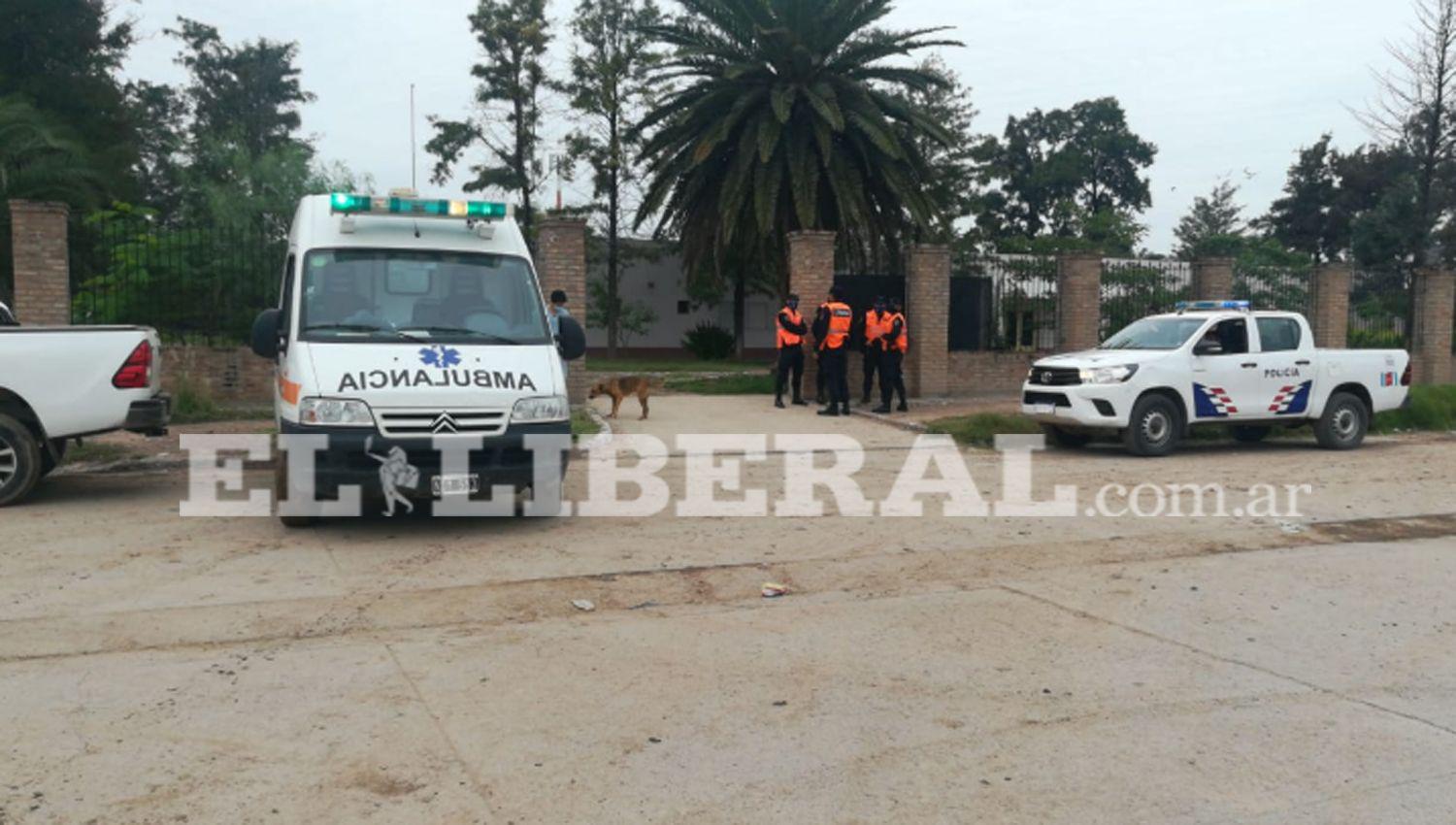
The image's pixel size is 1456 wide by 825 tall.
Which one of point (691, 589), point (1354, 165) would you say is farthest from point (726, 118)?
point (1354, 165)

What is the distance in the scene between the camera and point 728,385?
22672mm

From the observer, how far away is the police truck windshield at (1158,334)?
14.1m

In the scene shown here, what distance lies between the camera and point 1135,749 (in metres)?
4.72

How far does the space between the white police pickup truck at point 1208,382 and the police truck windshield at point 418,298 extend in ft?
23.7

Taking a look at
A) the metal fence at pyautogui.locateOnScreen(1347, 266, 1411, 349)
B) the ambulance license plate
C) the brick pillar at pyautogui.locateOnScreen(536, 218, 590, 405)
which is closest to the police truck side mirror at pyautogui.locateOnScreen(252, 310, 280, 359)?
the ambulance license plate

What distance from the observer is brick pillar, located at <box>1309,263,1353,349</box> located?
24094 millimetres

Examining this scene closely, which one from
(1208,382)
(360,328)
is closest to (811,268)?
(1208,382)

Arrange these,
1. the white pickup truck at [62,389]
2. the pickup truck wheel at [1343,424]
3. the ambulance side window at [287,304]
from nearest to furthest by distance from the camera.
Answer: the ambulance side window at [287,304] < the white pickup truck at [62,389] < the pickup truck wheel at [1343,424]

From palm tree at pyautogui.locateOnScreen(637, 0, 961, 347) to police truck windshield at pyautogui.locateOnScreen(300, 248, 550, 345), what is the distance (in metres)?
16.1

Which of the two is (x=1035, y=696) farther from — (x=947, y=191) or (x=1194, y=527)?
(x=947, y=191)

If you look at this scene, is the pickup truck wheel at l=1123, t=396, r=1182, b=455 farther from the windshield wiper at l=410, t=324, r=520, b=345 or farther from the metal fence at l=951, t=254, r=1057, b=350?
the windshield wiper at l=410, t=324, r=520, b=345

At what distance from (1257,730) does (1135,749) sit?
657 millimetres

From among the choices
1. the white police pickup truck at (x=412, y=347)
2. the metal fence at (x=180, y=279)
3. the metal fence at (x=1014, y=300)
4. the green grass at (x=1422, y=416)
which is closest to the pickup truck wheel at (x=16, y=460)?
→ the white police pickup truck at (x=412, y=347)

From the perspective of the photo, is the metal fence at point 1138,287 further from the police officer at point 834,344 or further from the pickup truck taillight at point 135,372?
the pickup truck taillight at point 135,372
